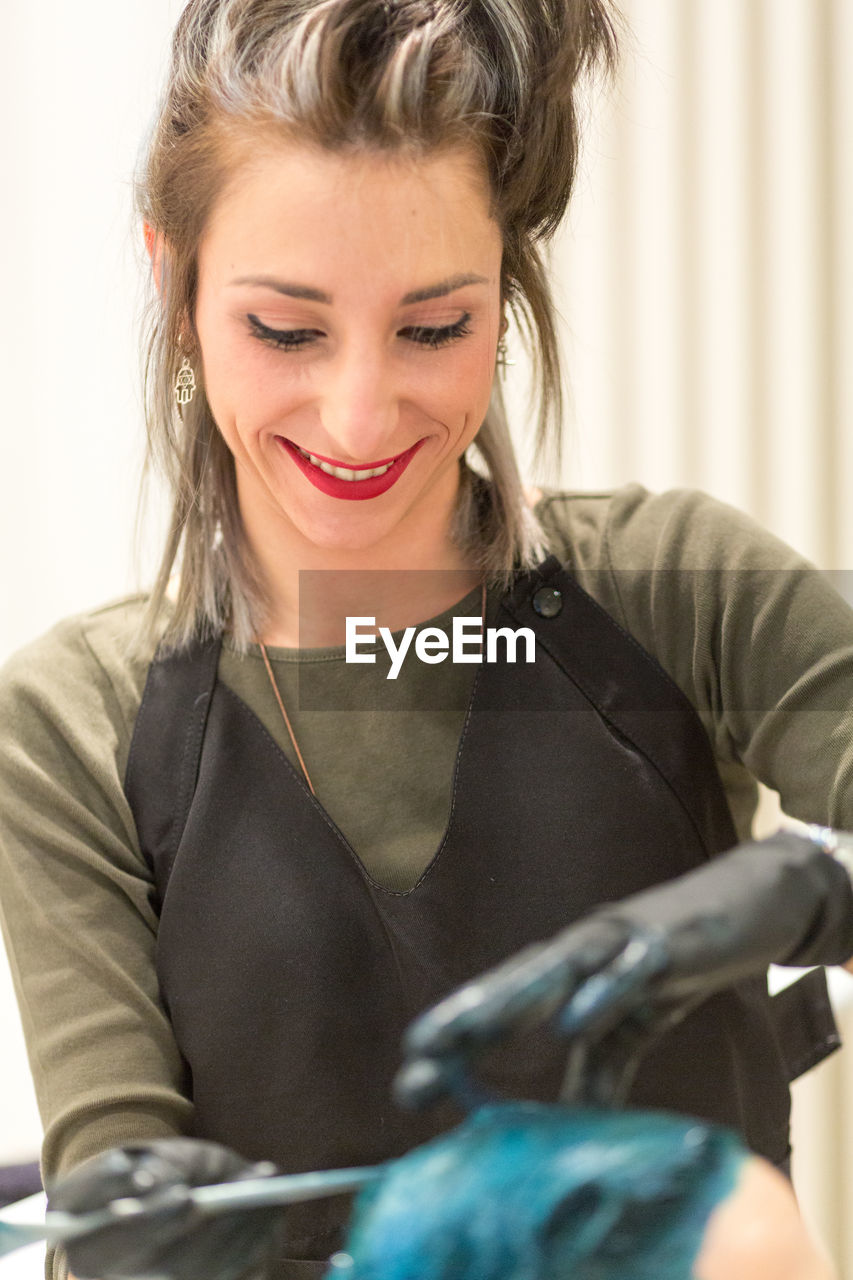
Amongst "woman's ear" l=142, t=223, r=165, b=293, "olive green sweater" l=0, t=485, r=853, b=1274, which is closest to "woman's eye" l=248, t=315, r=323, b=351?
"woman's ear" l=142, t=223, r=165, b=293

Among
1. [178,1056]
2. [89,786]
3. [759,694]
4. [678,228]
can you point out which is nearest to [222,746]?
[89,786]

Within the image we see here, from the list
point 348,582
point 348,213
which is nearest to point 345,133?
point 348,213

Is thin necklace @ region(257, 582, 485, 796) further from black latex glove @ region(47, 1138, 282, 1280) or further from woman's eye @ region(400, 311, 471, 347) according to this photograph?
black latex glove @ region(47, 1138, 282, 1280)

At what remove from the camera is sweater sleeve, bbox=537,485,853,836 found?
773 mm

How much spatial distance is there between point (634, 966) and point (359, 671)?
497 millimetres

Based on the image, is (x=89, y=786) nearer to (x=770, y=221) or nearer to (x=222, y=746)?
(x=222, y=746)

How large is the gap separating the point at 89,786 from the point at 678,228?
954mm

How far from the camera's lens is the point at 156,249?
32.8 inches

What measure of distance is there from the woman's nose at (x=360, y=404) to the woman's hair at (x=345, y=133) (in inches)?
4.3

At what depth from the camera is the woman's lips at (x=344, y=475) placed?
29.9 inches

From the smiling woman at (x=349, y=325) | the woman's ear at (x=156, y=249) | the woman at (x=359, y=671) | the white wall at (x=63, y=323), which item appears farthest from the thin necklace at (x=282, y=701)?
the white wall at (x=63, y=323)

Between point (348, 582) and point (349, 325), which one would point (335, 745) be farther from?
point (349, 325)

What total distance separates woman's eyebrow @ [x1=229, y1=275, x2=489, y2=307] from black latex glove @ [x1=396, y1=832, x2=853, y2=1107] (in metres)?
0.35

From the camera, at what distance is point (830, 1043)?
36.1 inches
